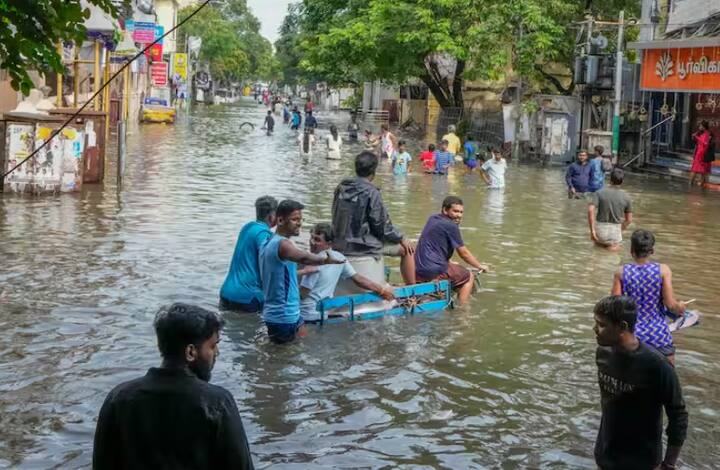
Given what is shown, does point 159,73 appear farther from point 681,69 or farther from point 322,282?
point 322,282

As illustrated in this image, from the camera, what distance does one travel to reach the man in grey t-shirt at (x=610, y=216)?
13516 mm

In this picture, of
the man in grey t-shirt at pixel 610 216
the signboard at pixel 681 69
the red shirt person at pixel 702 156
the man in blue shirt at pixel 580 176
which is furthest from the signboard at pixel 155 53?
the man in grey t-shirt at pixel 610 216

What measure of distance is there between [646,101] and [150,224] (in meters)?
19.9

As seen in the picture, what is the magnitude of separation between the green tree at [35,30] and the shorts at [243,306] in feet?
14.0

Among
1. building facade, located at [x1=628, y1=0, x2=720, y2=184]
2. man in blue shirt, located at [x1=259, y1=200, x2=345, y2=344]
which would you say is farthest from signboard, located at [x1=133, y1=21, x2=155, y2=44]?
man in blue shirt, located at [x1=259, y1=200, x2=345, y2=344]

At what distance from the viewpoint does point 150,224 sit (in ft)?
52.1

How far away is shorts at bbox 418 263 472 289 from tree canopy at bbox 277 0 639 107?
23647mm

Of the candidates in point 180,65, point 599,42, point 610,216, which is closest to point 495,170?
point 599,42

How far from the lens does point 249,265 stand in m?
9.51

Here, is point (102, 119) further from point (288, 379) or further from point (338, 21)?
point (338, 21)

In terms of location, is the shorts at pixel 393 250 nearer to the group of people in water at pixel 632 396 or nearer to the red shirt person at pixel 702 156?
the group of people in water at pixel 632 396

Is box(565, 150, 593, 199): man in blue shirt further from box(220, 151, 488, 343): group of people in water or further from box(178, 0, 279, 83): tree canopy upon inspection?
box(178, 0, 279, 83): tree canopy

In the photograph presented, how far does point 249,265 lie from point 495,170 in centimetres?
1401

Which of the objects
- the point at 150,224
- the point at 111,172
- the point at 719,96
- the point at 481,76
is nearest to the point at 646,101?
the point at 719,96
